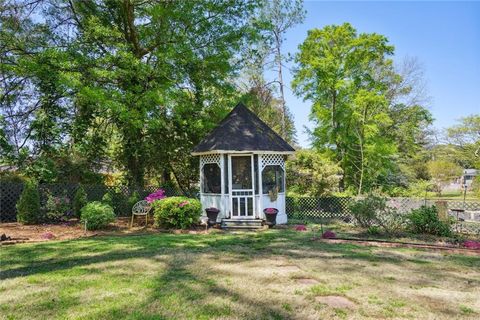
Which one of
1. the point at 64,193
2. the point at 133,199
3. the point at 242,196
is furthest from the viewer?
the point at 133,199

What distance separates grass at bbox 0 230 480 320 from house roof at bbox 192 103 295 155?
4.76 metres

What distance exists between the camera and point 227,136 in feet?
41.1

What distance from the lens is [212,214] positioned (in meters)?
11.7

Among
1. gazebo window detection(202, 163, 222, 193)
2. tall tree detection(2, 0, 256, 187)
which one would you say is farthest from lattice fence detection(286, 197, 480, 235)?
tall tree detection(2, 0, 256, 187)

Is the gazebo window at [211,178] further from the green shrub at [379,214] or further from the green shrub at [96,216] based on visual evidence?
the green shrub at [379,214]

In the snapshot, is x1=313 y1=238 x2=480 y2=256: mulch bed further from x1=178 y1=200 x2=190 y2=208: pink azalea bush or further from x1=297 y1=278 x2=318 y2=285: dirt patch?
x1=178 y1=200 x2=190 y2=208: pink azalea bush

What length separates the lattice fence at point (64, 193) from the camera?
1205 cm

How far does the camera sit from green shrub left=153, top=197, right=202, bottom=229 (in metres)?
10.6

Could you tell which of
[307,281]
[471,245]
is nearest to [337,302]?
[307,281]

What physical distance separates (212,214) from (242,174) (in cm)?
180

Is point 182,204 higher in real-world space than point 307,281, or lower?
higher

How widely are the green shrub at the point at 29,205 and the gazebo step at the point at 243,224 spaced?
251 inches

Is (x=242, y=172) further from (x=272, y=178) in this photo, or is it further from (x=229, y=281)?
(x=229, y=281)

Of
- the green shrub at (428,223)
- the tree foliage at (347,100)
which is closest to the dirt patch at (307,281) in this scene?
the green shrub at (428,223)
